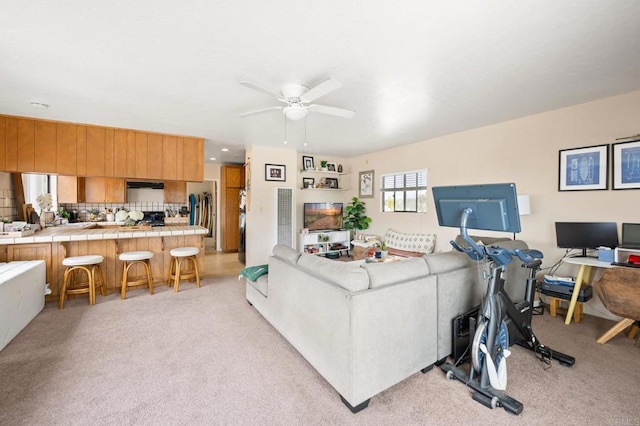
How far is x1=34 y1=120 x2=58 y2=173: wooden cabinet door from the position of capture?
374cm

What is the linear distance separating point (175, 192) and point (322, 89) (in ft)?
17.4

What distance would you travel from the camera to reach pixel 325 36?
191 centimetres

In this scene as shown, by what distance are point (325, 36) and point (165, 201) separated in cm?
580

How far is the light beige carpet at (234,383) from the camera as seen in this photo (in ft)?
5.52

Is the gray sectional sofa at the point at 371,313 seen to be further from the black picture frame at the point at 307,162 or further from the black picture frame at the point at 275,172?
the black picture frame at the point at 307,162

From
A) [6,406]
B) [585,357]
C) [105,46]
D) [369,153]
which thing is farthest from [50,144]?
[585,357]

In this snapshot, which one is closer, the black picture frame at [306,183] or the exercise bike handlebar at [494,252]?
the exercise bike handlebar at [494,252]

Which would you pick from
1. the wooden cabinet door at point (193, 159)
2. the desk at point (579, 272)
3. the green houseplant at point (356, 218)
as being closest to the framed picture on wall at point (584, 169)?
the desk at point (579, 272)

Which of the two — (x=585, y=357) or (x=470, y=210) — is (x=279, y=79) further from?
(x=585, y=357)

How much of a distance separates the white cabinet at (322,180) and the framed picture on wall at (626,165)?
15.3 feet

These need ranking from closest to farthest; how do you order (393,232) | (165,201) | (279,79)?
(279,79)
(393,232)
(165,201)

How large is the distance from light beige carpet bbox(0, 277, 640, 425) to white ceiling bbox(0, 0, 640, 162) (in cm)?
247

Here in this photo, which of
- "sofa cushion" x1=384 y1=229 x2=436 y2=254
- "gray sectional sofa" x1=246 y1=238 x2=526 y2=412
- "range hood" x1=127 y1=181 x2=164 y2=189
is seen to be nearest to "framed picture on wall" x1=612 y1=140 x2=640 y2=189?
"gray sectional sofa" x1=246 y1=238 x2=526 y2=412

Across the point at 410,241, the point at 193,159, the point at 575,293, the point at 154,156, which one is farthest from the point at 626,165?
the point at 154,156
